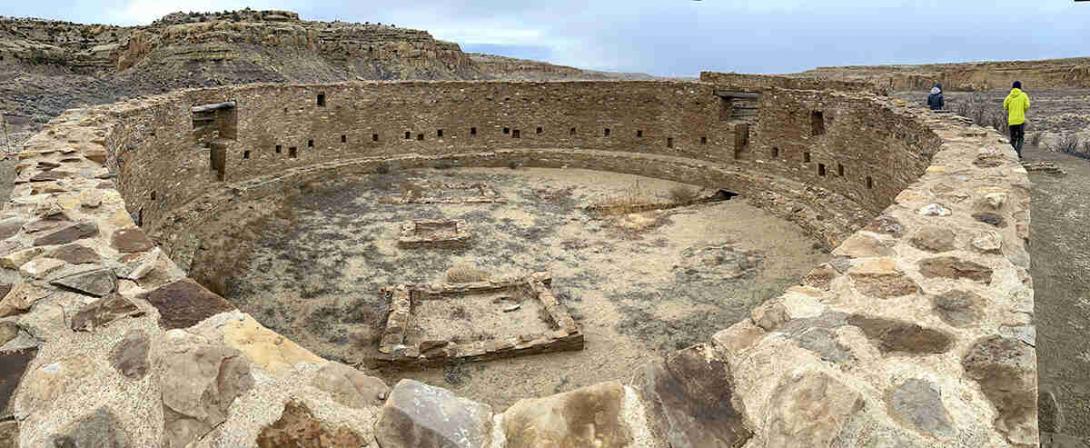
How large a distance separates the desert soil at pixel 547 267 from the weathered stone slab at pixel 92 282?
14.3 ft

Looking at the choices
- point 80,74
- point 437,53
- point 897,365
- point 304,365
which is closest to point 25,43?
point 80,74

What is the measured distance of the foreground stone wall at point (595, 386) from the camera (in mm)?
2645

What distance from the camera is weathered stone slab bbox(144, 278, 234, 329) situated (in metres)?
3.35

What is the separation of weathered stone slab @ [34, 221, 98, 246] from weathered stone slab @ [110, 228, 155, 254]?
164mm

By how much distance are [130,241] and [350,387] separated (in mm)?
2524

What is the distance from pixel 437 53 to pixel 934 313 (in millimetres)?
32994

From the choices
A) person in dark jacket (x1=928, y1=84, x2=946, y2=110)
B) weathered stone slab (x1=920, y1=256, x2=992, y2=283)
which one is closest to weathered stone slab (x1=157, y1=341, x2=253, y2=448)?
weathered stone slab (x1=920, y1=256, x2=992, y2=283)

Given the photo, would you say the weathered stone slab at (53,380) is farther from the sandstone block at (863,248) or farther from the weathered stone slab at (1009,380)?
the sandstone block at (863,248)

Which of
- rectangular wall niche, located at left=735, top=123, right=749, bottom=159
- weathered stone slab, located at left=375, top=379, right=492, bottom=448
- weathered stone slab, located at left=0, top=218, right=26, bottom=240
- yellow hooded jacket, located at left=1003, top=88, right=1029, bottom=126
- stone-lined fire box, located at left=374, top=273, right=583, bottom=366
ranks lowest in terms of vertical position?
stone-lined fire box, located at left=374, top=273, right=583, bottom=366

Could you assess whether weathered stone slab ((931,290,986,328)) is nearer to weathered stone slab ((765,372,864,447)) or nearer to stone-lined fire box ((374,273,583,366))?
weathered stone slab ((765,372,864,447))

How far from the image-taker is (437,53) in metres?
34.5

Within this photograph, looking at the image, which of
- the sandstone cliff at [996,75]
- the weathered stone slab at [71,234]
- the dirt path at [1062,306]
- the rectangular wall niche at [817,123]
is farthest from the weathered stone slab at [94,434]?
the sandstone cliff at [996,75]

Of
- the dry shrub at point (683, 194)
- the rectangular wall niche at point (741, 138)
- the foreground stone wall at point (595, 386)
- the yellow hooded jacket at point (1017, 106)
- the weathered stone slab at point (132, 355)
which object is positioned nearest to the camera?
the foreground stone wall at point (595, 386)

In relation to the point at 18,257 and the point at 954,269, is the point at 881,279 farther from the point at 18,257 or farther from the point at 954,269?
the point at 18,257
